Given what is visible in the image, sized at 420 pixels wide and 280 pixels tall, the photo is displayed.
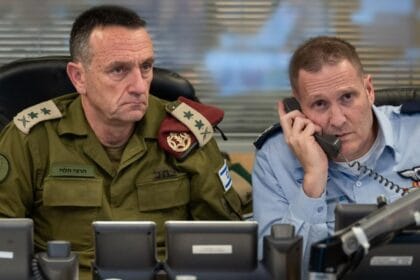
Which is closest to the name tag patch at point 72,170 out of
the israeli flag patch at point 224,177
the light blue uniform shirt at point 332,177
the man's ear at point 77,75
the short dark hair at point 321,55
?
the man's ear at point 77,75

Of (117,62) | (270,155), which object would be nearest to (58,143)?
(117,62)

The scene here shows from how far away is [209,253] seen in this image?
149 centimetres

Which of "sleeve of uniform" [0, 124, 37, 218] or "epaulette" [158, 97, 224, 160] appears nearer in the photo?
"sleeve of uniform" [0, 124, 37, 218]

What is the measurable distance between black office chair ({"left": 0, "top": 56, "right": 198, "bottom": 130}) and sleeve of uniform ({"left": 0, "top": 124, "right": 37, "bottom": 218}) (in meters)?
0.18

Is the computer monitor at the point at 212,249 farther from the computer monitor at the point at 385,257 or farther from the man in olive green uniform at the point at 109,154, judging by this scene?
the man in olive green uniform at the point at 109,154

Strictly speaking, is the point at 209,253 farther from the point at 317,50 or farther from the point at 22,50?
the point at 22,50

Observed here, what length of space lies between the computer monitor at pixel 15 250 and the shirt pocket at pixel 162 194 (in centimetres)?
101

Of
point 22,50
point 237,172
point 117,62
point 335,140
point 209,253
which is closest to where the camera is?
point 209,253

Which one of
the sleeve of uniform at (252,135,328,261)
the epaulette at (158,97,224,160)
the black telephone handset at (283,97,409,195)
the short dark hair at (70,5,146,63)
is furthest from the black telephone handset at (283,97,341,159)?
the short dark hair at (70,5,146,63)

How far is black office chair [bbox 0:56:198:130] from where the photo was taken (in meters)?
2.68

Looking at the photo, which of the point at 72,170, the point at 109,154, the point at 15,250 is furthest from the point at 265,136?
the point at 15,250

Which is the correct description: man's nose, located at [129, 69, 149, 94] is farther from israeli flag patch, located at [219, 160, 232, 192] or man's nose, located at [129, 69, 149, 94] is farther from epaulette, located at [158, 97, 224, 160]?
israeli flag patch, located at [219, 160, 232, 192]

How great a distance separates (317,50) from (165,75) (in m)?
0.60

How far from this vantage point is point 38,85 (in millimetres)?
2701
